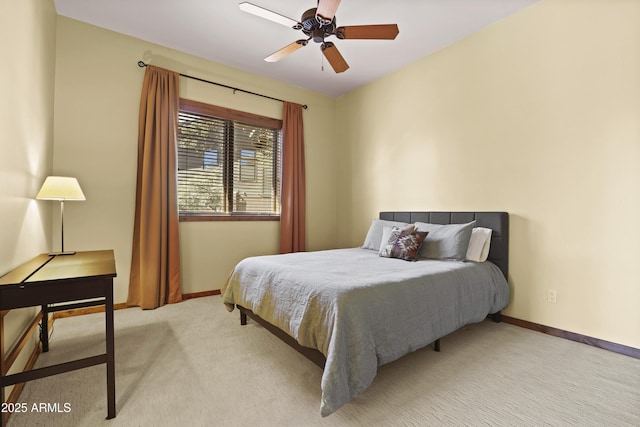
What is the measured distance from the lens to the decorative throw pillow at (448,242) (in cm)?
276

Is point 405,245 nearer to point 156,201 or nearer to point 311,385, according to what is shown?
point 311,385

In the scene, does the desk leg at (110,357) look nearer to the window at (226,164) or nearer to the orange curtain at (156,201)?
the orange curtain at (156,201)

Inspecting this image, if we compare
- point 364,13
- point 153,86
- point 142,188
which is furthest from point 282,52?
point 142,188

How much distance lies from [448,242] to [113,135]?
3.69m

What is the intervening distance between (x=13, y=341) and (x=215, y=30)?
3096mm

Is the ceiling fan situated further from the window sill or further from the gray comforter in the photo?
the window sill

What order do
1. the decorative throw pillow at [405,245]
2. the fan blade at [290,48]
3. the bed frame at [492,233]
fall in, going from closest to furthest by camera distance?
1. the bed frame at [492,233]
2. the fan blade at [290,48]
3. the decorative throw pillow at [405,245]

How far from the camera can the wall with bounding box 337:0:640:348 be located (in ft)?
7.30

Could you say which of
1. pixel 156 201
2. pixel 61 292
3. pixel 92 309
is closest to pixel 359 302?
pixel 61 292

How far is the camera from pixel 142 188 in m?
3.22

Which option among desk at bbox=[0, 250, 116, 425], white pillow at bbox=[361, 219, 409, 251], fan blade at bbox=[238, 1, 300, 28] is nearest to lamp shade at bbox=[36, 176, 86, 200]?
desk at bbox=[0, 250, 116, 425]

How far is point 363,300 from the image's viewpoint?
170 cm

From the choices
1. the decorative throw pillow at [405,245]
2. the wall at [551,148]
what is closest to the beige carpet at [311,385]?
the wall at [551,148]

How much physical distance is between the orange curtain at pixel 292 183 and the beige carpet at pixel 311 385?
1919 millimetres
